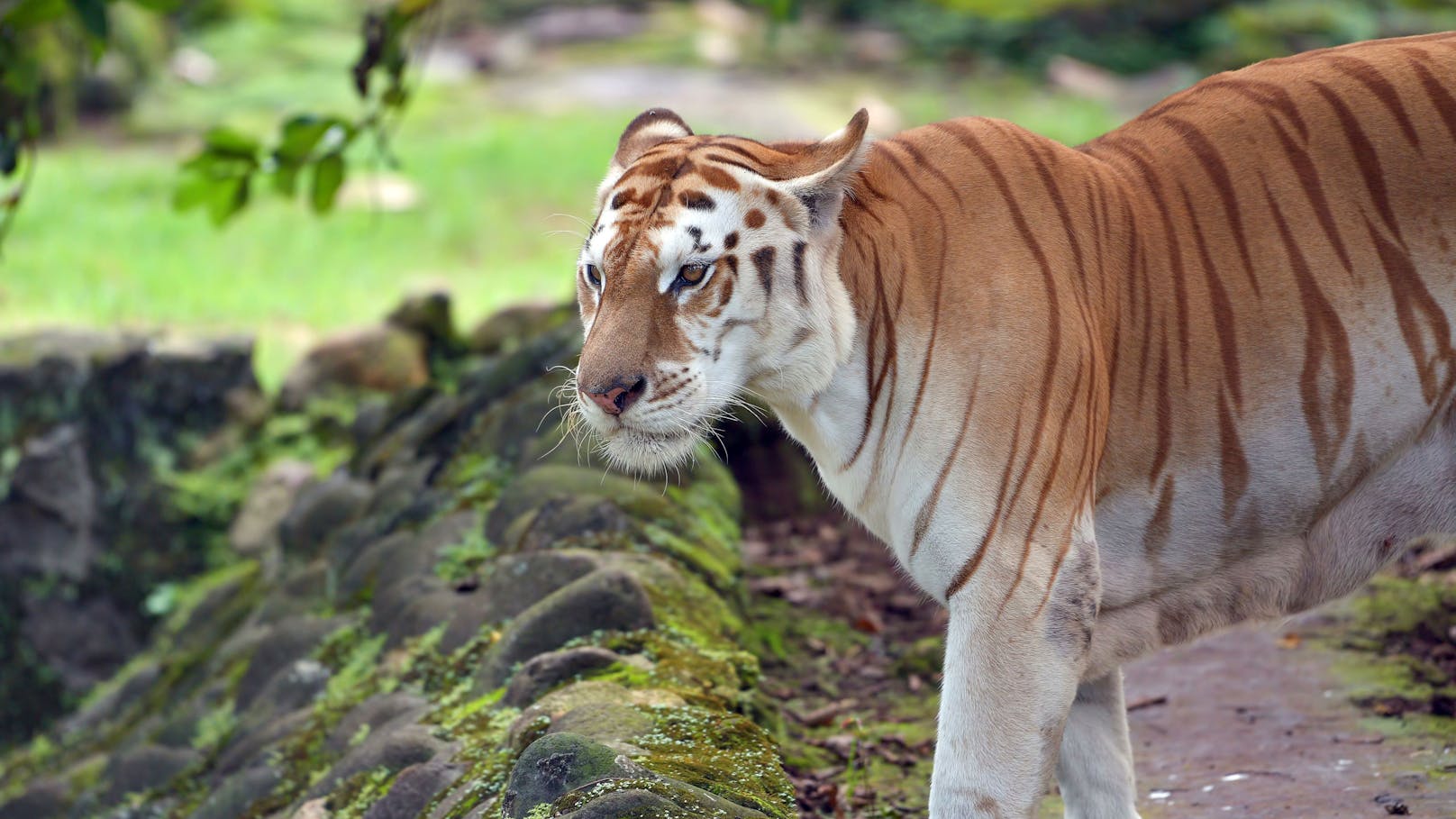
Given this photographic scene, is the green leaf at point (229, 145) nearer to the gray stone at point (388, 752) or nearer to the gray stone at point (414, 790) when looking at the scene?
the gray stone at point (388, 752)

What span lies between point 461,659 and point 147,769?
5.06ft

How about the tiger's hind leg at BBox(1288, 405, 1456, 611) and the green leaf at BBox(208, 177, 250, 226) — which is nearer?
the tiger's hind leg at BBox(1288, 405, 1456, 611)

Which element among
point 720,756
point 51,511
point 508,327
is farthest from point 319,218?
point 720,756

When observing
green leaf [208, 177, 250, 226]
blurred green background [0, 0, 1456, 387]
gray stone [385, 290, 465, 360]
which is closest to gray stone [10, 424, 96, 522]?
blurred green background [0, 0, 1456, 387]

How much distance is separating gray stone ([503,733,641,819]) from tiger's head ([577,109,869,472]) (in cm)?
54

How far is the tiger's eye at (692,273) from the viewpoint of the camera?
8.53 ft

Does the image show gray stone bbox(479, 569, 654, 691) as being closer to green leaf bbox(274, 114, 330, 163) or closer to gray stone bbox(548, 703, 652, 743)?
gray stone bbox(548, 703, 652, 743)

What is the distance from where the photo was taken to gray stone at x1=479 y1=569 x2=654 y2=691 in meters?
3.65

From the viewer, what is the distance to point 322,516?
5812mm

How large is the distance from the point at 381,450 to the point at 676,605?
100 inches

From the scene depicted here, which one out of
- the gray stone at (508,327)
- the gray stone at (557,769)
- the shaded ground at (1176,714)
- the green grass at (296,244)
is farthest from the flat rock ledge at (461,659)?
the green grass at (296,244)

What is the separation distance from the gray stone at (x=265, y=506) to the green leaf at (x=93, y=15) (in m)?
3.62

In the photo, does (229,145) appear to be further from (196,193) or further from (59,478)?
(59,478)

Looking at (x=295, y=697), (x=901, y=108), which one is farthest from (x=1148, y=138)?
(x=901, y=108)
